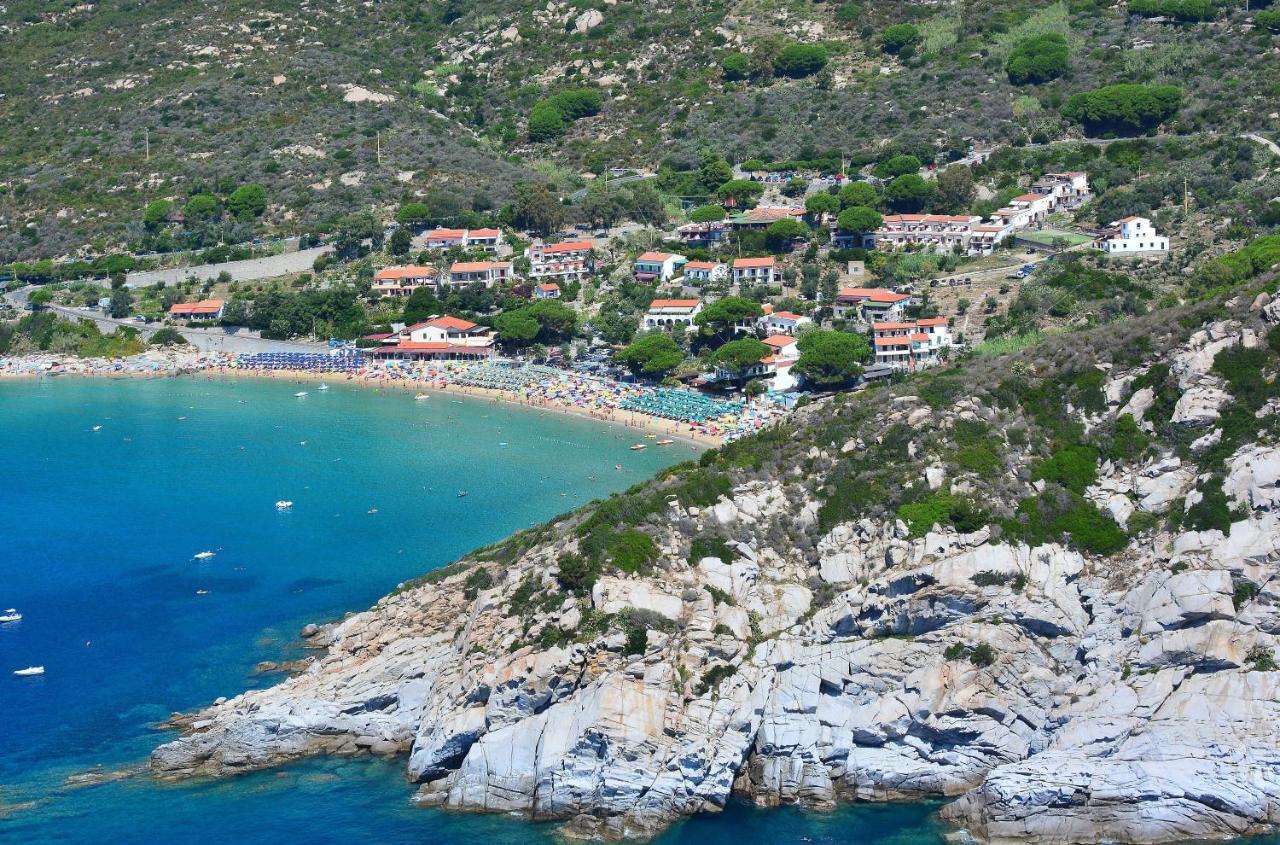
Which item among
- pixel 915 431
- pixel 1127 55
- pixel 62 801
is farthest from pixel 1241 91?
pixel 62 801

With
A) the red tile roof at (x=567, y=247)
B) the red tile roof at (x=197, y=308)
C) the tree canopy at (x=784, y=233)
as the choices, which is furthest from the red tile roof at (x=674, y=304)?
the red tile roof at (x=197, y=308)

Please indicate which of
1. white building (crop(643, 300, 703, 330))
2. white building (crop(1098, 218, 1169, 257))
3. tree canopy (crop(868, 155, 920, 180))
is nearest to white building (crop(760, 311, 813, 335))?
white building (crop(643, 300, 703, 330))

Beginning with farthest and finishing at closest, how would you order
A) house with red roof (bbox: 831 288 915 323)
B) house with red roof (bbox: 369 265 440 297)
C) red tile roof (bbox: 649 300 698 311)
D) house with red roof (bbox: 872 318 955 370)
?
house with red roof (bbox: 369 265 440 297)
red tile roof (bbox: 649 300 698 311)
house with red roof (bbox: 831 288 915 323)
house with red roof (bbox: 872 318 955 370)

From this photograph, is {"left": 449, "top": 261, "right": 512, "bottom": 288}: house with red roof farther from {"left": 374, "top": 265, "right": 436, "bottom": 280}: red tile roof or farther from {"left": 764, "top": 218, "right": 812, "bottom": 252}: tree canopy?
{"left": 764, "top": 218, "right": 812, "bottom": 252}: tree canopy

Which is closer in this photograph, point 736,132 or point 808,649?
point 808,649

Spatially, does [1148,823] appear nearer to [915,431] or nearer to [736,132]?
[915,431]

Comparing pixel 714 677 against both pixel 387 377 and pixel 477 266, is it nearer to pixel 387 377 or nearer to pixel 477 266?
pixel 387 377

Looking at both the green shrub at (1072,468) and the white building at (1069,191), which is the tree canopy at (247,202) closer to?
the white building at (1069,191)
